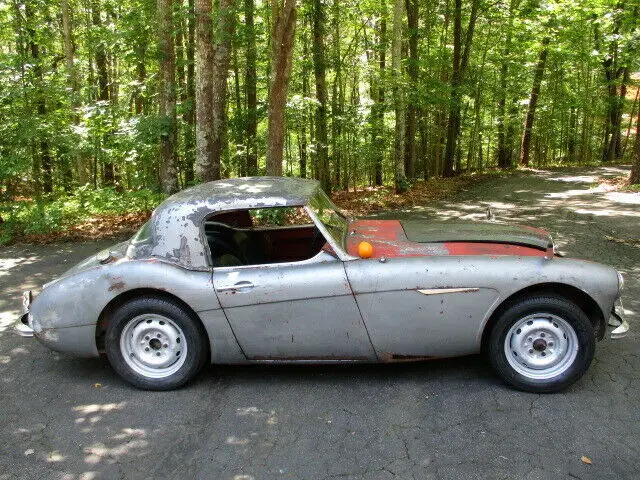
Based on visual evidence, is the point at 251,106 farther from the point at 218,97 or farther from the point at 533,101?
the point at 533,101

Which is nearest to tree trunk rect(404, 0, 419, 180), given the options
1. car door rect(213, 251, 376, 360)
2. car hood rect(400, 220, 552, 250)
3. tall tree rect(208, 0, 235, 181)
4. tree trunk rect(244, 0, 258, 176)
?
tree trunk rect(244, 0, 258, 176)

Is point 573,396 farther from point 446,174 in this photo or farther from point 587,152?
point 587,152

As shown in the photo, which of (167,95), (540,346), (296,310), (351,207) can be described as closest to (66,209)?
(167,95)

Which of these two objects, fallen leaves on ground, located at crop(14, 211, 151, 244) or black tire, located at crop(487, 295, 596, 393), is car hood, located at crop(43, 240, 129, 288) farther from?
fallen leaves on ground, located at crop(14, 211, 151, 244)

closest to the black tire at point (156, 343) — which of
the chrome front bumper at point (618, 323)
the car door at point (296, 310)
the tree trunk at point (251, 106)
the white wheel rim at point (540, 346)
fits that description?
the car door at point (296, 310)

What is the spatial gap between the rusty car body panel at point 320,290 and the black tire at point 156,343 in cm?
10

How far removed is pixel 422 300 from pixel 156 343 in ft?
6.78

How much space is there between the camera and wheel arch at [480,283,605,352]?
3.64 m

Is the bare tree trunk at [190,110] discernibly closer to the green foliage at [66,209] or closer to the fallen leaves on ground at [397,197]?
the green foliage at [66,209]

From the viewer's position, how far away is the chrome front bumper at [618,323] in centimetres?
363

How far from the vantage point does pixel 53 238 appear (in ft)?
31.9

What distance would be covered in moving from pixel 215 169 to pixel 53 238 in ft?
11.0

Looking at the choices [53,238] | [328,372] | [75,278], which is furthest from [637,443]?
[53,238]

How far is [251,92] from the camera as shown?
13656mm
